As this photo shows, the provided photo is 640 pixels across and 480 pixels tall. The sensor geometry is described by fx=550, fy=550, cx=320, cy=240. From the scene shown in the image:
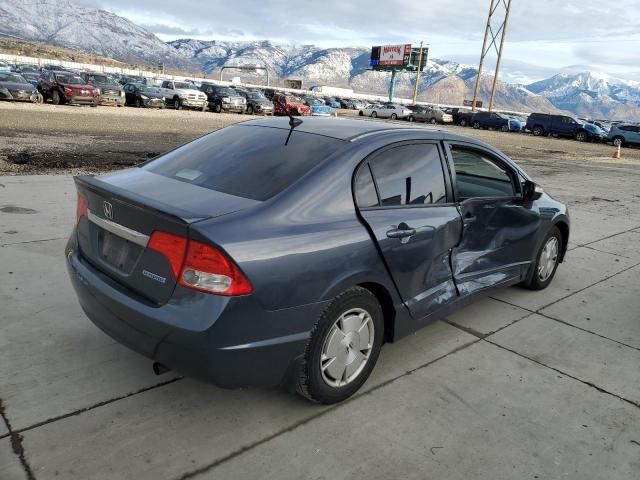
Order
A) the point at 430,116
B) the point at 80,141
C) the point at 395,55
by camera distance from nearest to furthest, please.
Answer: the point at 80,141 → the point at 430,116 → the point at 395,55

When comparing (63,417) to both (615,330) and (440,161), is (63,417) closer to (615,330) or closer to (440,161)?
(440,161)

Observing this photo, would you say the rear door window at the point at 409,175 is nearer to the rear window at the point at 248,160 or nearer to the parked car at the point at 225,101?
the rear window at the point at 248,160

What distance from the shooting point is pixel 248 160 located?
3281 millimetres

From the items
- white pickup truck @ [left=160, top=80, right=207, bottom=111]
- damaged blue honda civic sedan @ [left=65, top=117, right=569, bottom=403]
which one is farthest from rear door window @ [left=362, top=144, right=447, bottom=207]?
white pickup truck @ [left=160, top=80, right=207, bottom=111]

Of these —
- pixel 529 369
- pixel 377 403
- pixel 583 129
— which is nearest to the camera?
pixel 377 403

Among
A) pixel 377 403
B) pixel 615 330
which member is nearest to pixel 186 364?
pixel 377 403

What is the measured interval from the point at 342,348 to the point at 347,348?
4 centimetres

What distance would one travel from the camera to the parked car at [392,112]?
4756 cm

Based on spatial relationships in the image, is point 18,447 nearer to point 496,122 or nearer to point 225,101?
point 225,101

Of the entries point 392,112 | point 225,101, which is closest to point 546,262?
point 225,101

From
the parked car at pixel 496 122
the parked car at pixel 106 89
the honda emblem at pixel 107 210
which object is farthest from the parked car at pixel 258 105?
the honda emblem at pixel 107 210

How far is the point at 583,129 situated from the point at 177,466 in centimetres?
4139

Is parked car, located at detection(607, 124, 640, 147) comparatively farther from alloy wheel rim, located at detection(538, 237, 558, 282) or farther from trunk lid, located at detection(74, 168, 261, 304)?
trunk lid, located at detection(74, 168, 261, 304)

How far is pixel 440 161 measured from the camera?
3750mm
